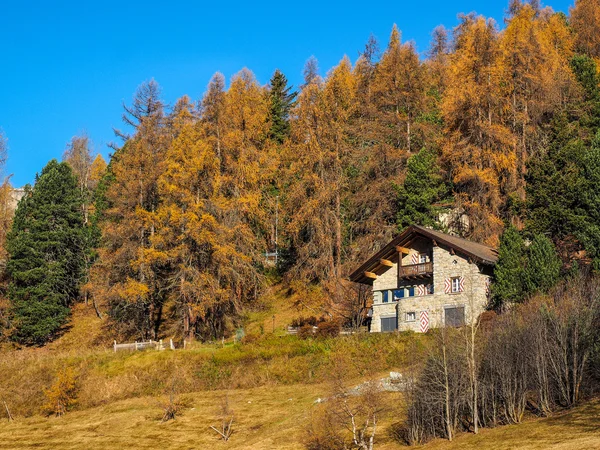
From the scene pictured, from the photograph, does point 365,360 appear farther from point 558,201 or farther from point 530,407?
point 558,201

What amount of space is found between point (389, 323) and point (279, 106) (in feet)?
119

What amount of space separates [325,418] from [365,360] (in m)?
11.6

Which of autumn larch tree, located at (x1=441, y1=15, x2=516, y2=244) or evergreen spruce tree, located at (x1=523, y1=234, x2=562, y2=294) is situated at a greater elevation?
autumn larch tree, located at (x1=441, y1=15, x2=516, y2=244)

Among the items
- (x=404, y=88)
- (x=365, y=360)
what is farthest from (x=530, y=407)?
(x=404, y=88)

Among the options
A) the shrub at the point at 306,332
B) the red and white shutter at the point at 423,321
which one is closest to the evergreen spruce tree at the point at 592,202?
the red and white shutter at the point at 423,321

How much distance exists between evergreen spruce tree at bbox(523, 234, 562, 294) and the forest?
4419mm

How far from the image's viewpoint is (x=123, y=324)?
174ft

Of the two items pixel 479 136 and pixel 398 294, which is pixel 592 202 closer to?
pixel 479 136

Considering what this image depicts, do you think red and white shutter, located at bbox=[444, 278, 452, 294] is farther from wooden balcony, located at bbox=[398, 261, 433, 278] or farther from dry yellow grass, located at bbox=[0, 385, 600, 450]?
dry yellow grass, located at bbox=[0, 385, 600, 450]

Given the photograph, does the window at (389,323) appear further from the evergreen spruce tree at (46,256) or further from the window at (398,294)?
the evergreen spruce tree at (46,256)

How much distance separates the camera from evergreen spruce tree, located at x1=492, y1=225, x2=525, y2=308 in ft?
133

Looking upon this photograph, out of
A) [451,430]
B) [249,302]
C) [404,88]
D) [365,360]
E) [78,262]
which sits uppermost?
[404,88]

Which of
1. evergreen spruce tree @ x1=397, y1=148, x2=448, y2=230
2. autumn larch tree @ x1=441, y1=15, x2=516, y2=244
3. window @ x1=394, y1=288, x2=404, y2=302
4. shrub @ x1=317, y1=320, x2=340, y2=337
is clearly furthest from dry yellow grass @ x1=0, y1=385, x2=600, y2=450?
autumn larch tree @ x1=441, y1=15, x2=516, y2=244

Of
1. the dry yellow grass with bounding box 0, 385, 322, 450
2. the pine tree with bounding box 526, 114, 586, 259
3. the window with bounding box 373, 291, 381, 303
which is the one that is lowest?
the dry yellow grass with bounding box 0, 385, 322, 450
